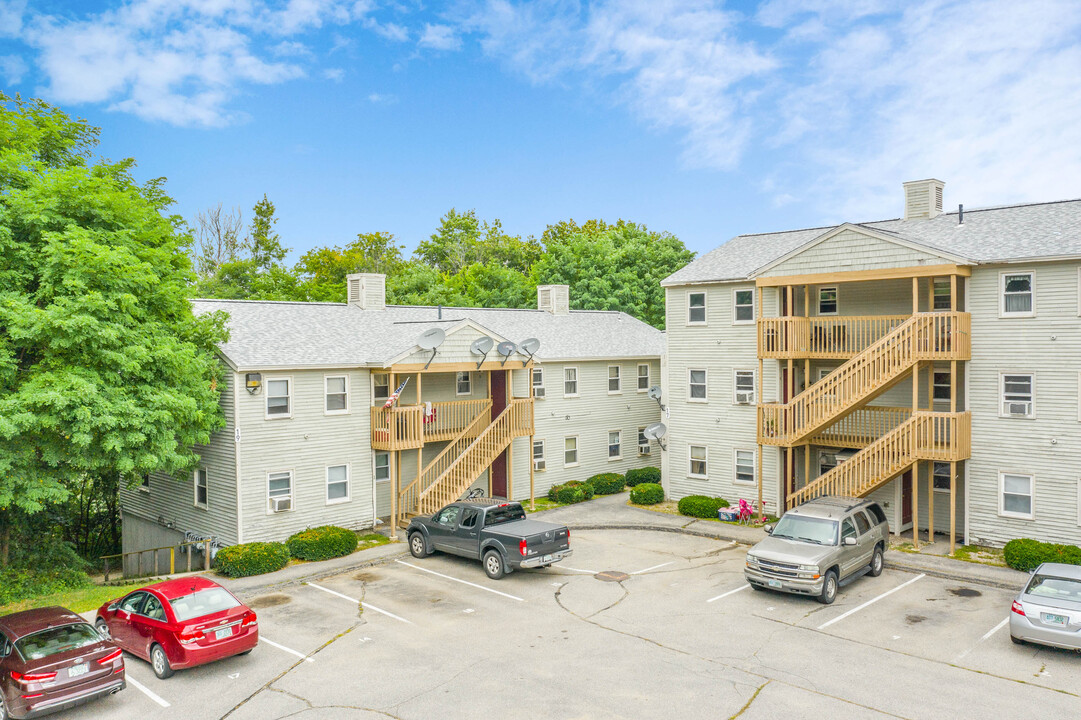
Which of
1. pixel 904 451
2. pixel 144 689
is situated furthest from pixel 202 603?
pixel 904 451

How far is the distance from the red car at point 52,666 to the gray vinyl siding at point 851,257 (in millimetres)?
21886

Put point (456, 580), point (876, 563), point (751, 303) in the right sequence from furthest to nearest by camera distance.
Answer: point (751, 303) < point (456, 580) < point (876, 563)

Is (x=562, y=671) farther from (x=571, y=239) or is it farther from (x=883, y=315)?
(x=571, y=239)

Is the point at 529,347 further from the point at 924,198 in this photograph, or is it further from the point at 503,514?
the point at 924,198

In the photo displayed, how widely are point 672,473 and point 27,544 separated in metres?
21.9

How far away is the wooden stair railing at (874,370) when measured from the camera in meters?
22.3

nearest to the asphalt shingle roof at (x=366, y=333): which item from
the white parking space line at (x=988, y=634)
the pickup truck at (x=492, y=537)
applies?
the pickup truck at (x=492, y=537)

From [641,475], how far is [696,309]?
896 centimetres

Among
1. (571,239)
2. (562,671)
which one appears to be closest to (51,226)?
(562,671)

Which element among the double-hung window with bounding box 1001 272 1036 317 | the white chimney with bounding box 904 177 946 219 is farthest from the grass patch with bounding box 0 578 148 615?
the white chimney with bounding box 904 177 946 219

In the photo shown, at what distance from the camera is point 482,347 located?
27859 mm

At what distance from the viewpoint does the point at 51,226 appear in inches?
760

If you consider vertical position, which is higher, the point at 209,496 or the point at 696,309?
the point at 696,309

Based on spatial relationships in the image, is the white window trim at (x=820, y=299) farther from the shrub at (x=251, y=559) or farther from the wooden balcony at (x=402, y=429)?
the shrub at (x=251, y=559)
